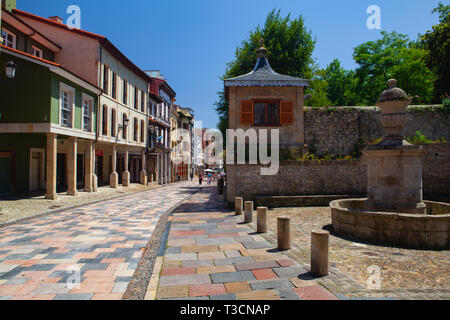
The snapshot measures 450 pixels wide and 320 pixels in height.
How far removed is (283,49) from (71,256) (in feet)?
78.8

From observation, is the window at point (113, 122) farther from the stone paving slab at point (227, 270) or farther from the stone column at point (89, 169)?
the stone paving slab at point (227, 270)

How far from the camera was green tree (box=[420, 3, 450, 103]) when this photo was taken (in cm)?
2102

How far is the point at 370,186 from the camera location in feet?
26.5

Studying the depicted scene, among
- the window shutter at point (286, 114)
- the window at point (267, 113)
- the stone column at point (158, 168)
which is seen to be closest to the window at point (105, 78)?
the window at point (267, 113)

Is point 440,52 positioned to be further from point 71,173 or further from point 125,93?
point 71,173

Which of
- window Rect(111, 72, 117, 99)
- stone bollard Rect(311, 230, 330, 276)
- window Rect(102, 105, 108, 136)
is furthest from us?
window Rect(111, 72, 117, 99)

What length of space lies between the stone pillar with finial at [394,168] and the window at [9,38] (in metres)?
18.9

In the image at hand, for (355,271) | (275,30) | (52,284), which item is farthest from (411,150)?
(275,30)

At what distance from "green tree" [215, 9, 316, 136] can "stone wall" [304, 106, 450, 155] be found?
7.48 m

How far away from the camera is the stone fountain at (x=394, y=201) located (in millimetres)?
6328

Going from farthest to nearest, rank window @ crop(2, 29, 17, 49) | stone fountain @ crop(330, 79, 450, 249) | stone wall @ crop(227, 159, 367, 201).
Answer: window @ crop(2, 29, 17, 49) < stone wall @ crop(227, 159, 367, 201) < stone fountain @ crop(330, 79, 450, 249)

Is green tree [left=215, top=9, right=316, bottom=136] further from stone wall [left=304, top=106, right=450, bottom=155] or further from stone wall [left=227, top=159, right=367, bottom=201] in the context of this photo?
stone wall [left=227, top=159, right=367, bottom=201]

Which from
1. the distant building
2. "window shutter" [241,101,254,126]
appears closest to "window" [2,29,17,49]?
the distant building

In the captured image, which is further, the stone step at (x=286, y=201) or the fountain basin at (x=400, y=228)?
the stone step at (x=286, y=201)
